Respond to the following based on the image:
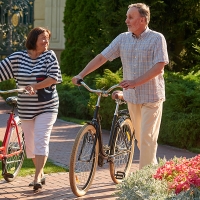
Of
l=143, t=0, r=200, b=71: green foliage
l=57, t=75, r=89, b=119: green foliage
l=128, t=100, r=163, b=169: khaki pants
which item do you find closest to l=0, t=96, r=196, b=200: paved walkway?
l=128, t=100, r=163, b=169: khaki pants

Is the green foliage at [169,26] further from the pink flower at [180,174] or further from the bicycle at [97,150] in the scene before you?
the pink flower at [180,174]

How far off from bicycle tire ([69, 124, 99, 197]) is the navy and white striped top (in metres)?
0.50

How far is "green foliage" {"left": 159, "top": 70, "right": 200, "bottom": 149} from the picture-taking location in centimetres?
930

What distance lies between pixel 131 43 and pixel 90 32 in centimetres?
1049

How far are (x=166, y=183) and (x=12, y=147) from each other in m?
2.78

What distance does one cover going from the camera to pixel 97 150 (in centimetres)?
616

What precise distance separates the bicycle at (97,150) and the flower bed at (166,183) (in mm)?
1268

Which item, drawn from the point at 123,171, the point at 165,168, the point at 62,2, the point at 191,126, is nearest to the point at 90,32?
the point at 62,2

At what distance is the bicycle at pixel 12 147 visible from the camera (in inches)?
254

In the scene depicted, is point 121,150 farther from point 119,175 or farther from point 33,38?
point 33,38

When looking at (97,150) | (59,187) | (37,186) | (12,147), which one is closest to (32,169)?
(12,147)

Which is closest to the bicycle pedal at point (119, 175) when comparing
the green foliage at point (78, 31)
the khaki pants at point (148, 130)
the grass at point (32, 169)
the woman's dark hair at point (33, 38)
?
the khaki pants at point (148, 130)

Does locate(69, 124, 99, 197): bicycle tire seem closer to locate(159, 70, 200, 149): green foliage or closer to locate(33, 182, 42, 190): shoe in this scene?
locate(33, 182, 42, 190): shoe

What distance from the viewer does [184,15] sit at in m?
13.4
